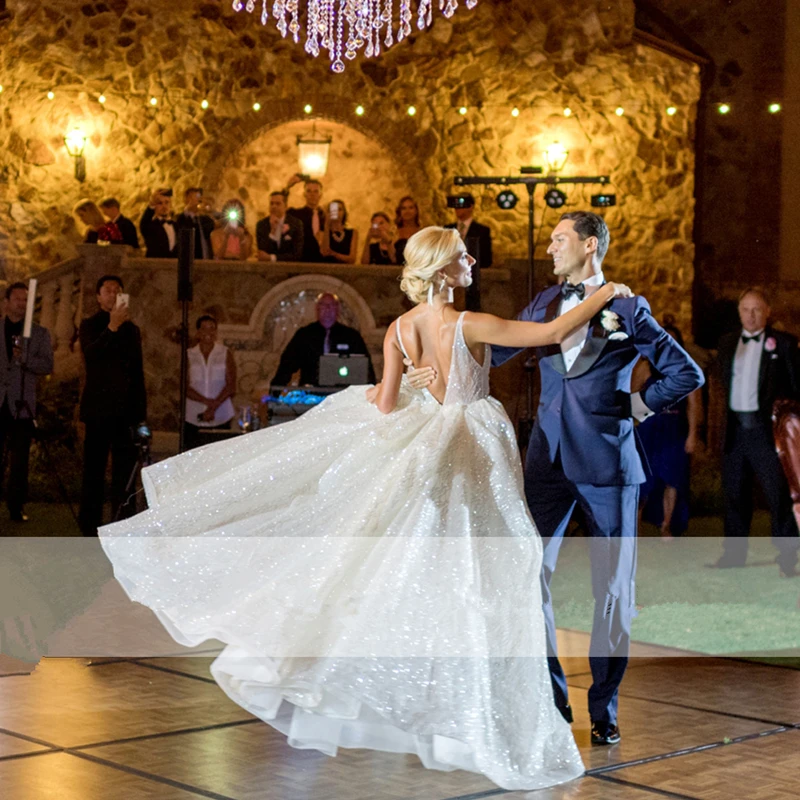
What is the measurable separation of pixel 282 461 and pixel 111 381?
4.45 m

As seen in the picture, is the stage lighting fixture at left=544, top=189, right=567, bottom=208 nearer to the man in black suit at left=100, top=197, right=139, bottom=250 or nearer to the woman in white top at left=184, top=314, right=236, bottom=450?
the woman in white top at left=184, top=314, right=236, bottom=450

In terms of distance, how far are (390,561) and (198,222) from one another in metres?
9.92

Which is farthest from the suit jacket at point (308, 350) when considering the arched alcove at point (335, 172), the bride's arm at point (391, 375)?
the arched alcove at point (335, 172)

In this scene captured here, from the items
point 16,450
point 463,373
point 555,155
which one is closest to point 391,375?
point 463,373

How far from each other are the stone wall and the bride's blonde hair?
11.1 m

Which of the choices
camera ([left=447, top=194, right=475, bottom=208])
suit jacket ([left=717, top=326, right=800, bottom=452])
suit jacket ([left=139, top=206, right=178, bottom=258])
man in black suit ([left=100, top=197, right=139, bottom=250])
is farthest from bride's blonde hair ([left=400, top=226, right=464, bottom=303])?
man in black suit ([left=100, top=197, right=139, bottom=250])

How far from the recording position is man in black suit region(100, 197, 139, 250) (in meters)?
13.3

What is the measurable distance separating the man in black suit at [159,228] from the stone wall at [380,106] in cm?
199

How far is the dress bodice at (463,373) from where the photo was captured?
3.91 meters

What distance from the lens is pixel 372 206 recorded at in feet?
52.4

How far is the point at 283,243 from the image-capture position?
1316 centimetres

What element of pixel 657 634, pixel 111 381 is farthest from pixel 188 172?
pixel 657 634

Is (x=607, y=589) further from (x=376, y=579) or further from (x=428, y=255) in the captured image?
(x=428, y=255)

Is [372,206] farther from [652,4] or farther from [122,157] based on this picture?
[652,4]
